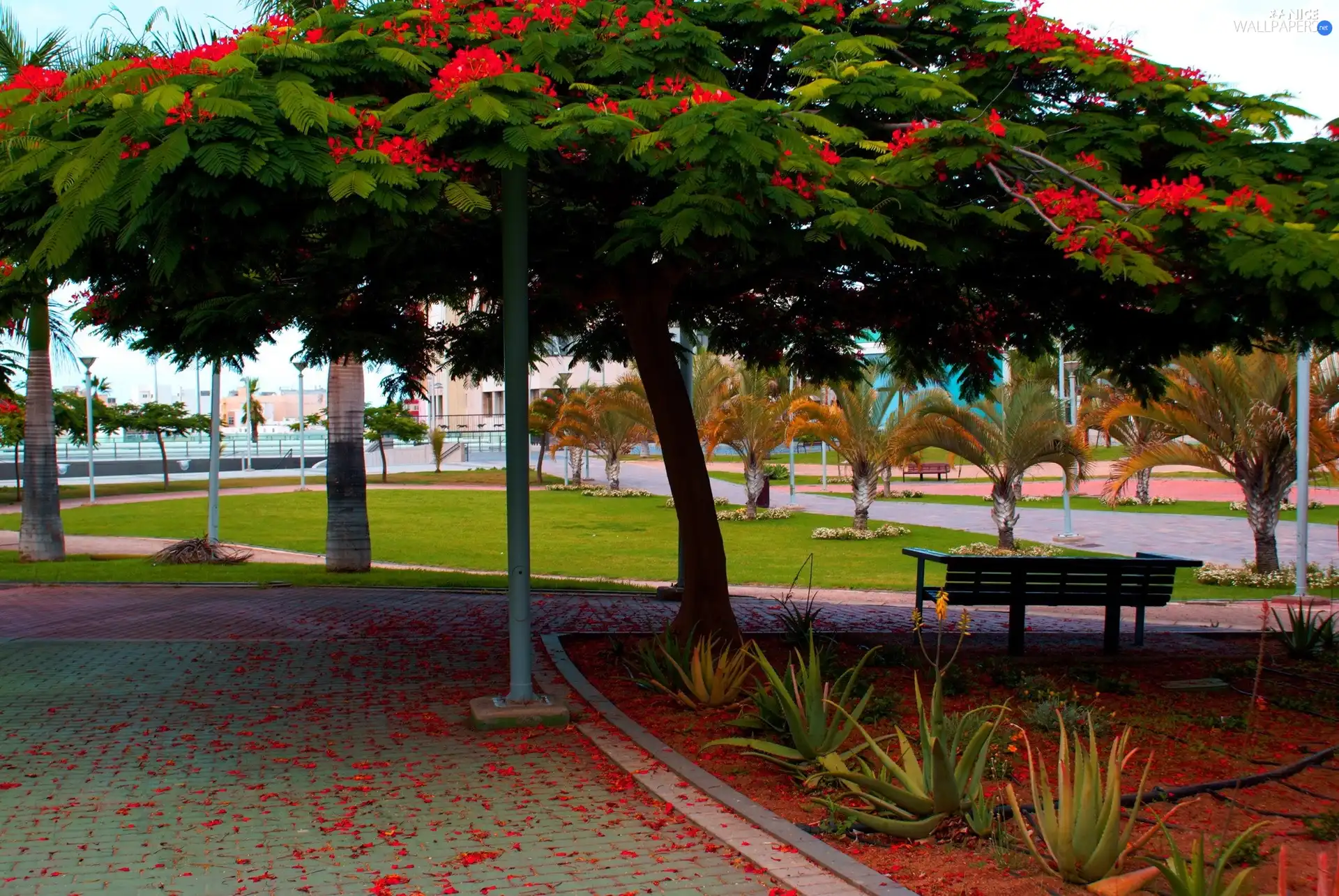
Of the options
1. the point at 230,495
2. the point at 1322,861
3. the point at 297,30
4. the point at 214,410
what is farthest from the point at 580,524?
the point at 1322,861

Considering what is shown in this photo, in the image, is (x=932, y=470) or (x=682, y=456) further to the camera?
(x=932, y=470)

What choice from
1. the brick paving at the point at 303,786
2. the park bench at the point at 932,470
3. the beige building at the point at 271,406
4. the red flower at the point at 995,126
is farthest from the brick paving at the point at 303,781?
the beige building at the point at 271,406

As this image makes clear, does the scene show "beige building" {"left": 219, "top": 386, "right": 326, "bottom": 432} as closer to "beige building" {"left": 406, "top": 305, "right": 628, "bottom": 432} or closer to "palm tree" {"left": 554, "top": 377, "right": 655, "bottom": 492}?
"beige building" {"left": 406, "top": 305, "right": 628, "bottom": 432}

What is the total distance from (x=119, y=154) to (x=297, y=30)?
2173mm

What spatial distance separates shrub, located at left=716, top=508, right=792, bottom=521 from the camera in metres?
29.7

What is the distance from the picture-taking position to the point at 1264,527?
59.4ft

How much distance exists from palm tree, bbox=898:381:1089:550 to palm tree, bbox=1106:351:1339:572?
122 inches

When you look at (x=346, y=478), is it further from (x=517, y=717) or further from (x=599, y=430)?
(x=599, y=430)

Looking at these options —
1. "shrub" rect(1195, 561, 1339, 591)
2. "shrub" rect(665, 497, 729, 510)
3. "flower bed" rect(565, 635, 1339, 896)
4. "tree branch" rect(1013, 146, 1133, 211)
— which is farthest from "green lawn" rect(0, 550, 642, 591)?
"shrub" rect(665, 497, 729, 510)

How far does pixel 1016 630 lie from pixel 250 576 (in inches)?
452

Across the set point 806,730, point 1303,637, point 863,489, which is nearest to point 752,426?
point 863,489

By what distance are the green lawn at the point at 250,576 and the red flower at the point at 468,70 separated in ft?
32.2

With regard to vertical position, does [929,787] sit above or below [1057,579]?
below

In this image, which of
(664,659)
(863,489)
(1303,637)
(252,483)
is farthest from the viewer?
(252,483)
